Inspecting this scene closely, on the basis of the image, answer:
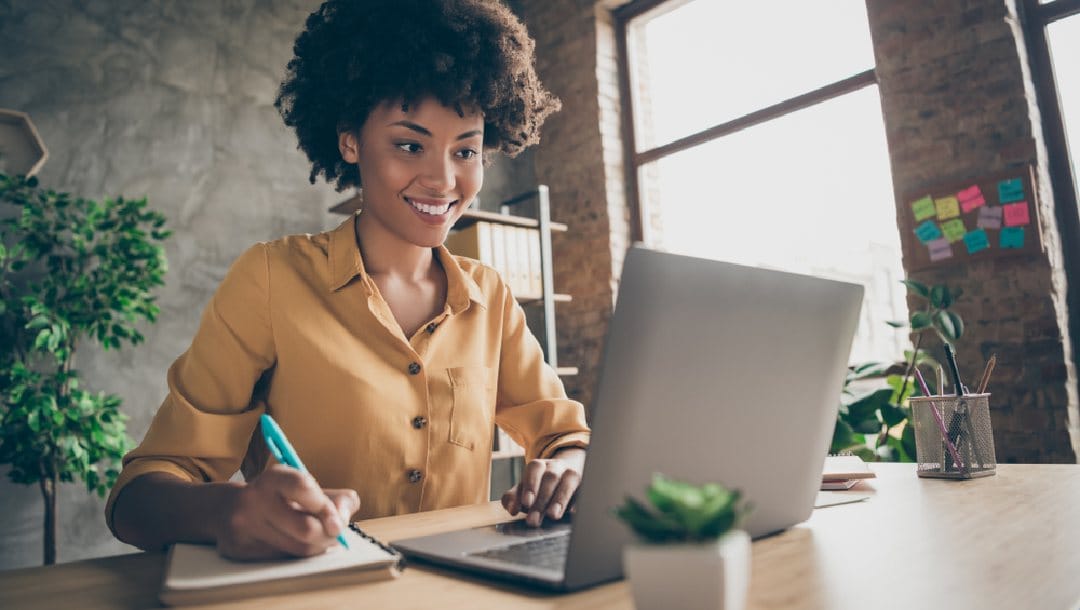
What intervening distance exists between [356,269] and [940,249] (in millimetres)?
2624

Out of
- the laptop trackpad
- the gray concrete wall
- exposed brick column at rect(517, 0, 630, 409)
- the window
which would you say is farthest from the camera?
exposed brick column at rect(517, 0, 630, 409)

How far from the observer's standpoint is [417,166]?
1228 mm

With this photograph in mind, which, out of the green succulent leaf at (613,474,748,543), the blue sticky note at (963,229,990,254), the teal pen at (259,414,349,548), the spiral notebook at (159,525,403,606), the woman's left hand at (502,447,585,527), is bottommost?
the spiral notebook at (159,525,403,606)

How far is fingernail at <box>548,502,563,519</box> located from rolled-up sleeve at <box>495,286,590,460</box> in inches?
15.0

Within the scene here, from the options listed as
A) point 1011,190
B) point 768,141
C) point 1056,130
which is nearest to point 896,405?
point 1011,190

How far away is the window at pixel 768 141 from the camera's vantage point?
3365 millimetres

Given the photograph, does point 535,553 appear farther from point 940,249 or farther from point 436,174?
point 940,249

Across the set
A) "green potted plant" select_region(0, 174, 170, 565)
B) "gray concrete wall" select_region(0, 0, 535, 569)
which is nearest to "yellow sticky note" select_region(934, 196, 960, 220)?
"gray concrete wall" select_region(0, 0, 535, 569)

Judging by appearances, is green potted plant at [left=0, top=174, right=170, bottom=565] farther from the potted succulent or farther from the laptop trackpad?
the potted succulent

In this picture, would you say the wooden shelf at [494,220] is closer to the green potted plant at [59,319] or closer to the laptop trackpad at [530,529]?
the green potted plant at [59,319]

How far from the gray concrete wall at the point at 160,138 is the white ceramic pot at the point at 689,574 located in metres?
3.27

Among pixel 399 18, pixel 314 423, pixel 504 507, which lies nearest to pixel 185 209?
pixel 399 18

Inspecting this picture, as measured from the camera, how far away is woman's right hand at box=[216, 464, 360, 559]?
0.65 meters

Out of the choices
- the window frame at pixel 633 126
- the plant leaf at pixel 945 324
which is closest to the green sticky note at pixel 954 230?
the plant leaf at pixel 945 324
